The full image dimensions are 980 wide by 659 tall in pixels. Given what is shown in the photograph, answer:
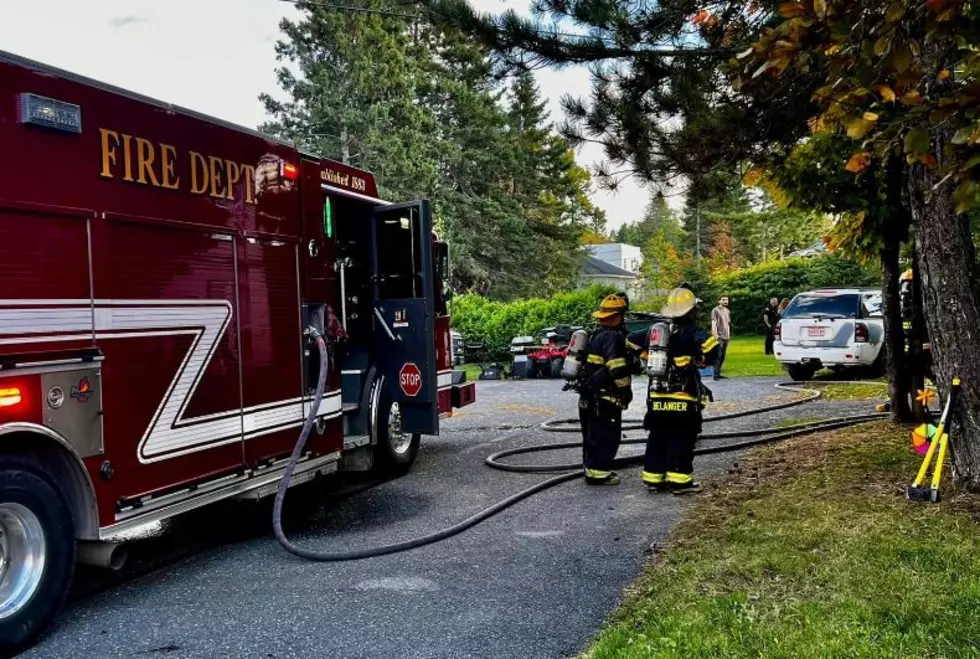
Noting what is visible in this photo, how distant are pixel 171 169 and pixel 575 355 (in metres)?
3.61

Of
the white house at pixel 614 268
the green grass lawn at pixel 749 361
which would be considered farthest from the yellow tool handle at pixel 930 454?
the white house at pixel 614 268

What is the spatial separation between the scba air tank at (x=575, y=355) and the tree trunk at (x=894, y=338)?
A: 3.70 meters

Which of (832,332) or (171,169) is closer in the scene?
(171,169)

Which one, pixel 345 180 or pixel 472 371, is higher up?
pixel 345 180

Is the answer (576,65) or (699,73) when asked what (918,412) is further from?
(576,65)

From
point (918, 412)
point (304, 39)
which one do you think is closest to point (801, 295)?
point (918, 412)

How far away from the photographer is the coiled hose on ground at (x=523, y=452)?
17.1 ft

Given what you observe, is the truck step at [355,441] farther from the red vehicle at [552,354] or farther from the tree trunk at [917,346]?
the red vehicle at [552,354]

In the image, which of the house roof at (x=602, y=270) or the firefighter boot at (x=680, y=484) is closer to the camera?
the firefighter boot at (x=680, y=484)

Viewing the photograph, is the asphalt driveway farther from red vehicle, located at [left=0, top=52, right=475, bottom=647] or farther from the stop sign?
the stop sign

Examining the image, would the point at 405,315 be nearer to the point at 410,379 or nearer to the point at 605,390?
the point at 410,379

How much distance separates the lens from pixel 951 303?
5.75 meters

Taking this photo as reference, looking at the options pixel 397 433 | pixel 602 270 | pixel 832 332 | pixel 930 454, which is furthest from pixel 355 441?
pixel 602 270

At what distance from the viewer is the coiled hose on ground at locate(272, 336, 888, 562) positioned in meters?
5.22
